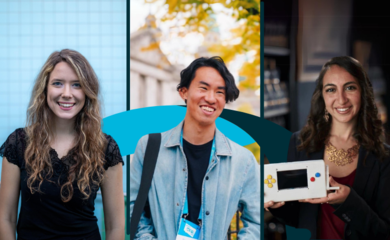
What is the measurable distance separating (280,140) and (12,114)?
7.20 feet

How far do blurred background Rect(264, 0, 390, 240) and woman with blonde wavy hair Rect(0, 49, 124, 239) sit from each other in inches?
54.4

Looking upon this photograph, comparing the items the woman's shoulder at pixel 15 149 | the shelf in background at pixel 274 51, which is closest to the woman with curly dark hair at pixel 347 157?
the shelf in background at pixel 274 51

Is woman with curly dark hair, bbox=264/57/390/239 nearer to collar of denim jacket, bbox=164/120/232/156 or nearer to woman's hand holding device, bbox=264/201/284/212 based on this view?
woman's hand holding device, bbox=264/201/284/212

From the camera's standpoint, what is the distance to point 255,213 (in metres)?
2.88

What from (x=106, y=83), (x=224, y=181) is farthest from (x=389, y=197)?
(x=106, y=83)

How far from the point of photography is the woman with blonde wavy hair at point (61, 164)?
2.10 m

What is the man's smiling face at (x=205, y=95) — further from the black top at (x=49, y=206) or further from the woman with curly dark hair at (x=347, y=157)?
the black top at (x=49, y=206)

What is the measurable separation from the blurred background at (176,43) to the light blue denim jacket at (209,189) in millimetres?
123

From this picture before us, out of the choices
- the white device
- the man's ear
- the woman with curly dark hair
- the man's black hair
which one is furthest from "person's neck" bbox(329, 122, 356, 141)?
the man's ear

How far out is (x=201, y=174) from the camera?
2801mm

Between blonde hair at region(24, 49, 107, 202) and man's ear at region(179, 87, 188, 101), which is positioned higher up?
man's ear at region(179, 87, 188, 101)

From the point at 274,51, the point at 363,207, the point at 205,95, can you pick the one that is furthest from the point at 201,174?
the point at 363,207

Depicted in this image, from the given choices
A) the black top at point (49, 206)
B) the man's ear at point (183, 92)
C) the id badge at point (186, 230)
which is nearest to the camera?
the black top at point (49, 206)

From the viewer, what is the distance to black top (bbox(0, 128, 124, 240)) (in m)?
2.08
